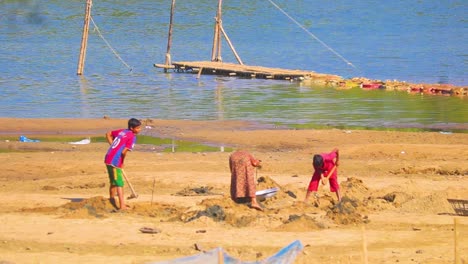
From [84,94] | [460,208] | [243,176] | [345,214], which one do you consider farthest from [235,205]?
[84,94]

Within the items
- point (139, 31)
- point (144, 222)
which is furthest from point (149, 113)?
point (139, 31)

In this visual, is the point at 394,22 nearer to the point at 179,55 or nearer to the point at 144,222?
the point at 179,55

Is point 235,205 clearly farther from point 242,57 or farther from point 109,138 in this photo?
point 242,57

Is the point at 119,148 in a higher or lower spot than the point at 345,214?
higher

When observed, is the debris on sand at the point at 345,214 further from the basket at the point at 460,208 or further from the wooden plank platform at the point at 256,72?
the wooden plank platform at the point at 256,72

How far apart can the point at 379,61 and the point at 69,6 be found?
32635 mm

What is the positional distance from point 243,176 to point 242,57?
38608 millimetres

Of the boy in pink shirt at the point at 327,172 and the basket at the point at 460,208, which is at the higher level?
the boy in pink shirt at the point at 327,172

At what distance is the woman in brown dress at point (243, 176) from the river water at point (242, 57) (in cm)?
1197

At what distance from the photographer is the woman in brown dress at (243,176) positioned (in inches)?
537

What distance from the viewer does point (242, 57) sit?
171ft

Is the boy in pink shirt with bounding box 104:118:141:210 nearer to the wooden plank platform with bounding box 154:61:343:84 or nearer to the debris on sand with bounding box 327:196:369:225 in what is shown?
the debris on sand with bounding box 327:196:369:225

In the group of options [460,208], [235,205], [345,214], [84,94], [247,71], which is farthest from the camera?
[247,71]

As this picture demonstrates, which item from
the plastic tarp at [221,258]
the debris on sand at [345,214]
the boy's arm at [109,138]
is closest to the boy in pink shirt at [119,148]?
the boy's arm at [109,138]
